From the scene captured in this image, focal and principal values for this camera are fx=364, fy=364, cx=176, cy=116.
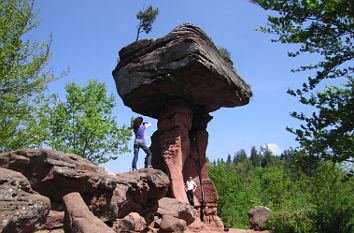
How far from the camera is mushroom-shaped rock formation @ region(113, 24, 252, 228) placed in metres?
12.9

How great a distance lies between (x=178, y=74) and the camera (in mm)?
13008

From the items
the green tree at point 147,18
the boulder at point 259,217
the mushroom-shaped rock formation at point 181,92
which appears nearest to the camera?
the mushroom-shaped rock formation at point 181,92

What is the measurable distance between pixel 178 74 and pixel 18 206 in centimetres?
885

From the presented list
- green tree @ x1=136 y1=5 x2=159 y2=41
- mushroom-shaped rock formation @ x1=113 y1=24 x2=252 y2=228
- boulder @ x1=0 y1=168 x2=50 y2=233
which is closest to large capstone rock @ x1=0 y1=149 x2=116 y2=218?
boulder @ x1=0 y1=168 x2=50 y2=233

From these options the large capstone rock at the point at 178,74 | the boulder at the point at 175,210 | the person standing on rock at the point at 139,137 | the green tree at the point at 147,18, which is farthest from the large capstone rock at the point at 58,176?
the green tree at the point at 147,18

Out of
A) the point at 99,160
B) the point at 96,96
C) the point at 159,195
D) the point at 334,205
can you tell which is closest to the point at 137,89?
the point at 159,195

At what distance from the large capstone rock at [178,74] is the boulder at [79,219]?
7363 mm

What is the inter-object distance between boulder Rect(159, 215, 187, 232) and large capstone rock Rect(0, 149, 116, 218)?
9.30ft

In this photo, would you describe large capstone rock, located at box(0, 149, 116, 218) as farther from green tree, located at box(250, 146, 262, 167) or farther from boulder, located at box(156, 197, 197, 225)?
green tree, located at box(250, 146, 262, 167)

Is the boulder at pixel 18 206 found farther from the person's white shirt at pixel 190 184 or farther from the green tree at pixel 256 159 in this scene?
the green tree at pixel 256 159

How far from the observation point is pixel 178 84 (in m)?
13.5

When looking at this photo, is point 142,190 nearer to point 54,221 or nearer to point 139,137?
point 139,137

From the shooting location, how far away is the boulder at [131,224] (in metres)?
8.62

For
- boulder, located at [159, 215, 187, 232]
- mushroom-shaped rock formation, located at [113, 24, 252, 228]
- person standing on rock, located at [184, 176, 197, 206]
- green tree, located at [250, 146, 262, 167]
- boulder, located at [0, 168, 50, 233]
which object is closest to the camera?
boulder, located at [0, 168, 50, 233]
